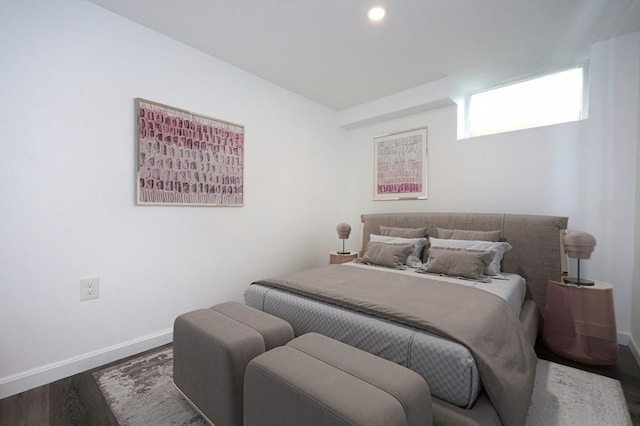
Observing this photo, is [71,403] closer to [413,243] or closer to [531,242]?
[413,243]

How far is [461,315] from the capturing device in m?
1.43

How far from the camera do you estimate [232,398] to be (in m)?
1.25

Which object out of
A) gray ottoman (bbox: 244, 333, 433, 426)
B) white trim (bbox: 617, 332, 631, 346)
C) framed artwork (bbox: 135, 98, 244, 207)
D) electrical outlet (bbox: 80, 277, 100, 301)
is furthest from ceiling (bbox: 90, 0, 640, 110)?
white trim (bbox: 617, 332, 631, 346)

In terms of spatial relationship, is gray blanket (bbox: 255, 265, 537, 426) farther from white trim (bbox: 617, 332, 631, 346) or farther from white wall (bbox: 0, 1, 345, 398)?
white trim (bbox: 617, 332, 631, 346)

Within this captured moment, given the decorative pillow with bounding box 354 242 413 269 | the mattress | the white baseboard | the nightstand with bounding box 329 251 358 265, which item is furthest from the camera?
the nightstand with bounding box 329 251 358 265

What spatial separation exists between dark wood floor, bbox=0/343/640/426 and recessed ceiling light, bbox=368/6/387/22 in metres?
2.87

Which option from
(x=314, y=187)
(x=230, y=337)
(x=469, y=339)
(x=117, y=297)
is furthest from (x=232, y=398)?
(x=314, y=187)

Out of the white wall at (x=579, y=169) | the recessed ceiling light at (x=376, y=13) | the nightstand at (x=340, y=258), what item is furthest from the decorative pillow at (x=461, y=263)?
the recessed ceiling light at (x=376, y=13)

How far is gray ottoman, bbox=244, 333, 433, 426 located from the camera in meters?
0.86

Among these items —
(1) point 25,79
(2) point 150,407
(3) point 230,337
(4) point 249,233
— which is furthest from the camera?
(4) point 249,233

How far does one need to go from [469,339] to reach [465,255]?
49.2 inches

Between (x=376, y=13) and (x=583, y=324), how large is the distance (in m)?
2.72

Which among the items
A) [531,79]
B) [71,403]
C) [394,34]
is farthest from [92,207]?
[531,79]

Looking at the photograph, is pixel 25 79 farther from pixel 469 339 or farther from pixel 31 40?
pixel 469 339
